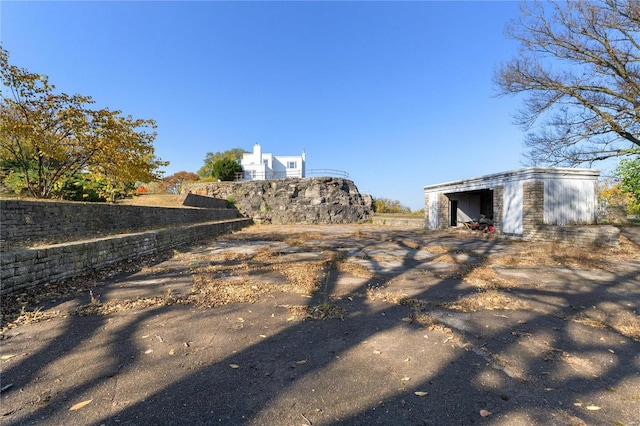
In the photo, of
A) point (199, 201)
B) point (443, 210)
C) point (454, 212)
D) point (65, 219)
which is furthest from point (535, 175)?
point (199, 201)

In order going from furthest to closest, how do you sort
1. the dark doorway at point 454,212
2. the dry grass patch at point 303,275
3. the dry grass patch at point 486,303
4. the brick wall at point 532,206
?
the dark doorway at point 454,212
the brick wall at point 532,206
the dry grass patch at point 303,275
the dry grass patch at point 486,303

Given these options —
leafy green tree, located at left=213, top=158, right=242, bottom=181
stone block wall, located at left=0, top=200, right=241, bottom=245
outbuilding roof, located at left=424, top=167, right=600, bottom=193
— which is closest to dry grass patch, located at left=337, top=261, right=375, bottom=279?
stone block wall, located at left=0, top=200, right=241, bottom=245

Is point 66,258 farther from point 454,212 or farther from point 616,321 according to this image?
point 454,212

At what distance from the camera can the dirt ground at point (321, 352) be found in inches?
78.2

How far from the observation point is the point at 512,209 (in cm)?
1229

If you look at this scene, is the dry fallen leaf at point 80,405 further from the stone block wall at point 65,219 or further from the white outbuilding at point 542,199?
the white outbuilding at point 542,199

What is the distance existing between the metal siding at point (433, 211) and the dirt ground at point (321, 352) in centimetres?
1237

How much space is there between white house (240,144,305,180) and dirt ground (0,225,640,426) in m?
34.2

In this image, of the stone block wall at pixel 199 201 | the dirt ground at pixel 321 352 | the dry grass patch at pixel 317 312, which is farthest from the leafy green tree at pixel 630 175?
the stone block wall at pixel 199 201

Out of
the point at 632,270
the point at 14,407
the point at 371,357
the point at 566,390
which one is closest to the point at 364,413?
the point at 371,357

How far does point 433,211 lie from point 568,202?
7.04 m

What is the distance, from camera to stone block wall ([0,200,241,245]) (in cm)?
566

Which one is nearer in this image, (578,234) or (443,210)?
(578,234)

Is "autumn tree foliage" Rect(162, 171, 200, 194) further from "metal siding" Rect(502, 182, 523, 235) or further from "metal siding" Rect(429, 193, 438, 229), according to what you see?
"metal siding" Rect(502, 182, 523, 235)
